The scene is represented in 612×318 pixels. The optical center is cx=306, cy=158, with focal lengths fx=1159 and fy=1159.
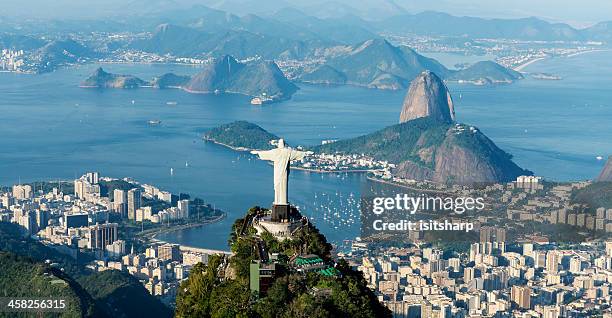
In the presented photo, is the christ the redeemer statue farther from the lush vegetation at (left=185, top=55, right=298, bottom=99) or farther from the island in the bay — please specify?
the lush vegetation at (left=185, top=55, right=298, bottom=99)

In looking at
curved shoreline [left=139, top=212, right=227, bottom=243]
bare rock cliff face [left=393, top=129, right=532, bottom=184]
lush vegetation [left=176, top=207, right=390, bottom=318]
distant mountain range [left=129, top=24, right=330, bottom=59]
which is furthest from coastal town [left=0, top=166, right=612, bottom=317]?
distant mountain range [left=129, top=24, right=330, bottom=59]

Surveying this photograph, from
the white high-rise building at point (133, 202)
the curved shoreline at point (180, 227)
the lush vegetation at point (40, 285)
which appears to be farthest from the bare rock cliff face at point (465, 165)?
the lush vegetation at point (40, 285)

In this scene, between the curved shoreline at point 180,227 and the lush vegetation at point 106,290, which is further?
the curved shoreline at point 180,227

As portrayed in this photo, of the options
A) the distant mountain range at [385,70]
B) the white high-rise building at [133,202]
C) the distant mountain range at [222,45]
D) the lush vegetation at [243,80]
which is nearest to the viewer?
the white high-rise building at [133,202]

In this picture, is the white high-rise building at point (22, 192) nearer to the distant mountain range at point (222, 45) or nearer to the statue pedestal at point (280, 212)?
the statue pedestal at point (280, 212)

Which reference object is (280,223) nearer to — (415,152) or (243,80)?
(415,152)

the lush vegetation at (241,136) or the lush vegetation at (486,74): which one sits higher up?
the lush vegetation at (486,74)
